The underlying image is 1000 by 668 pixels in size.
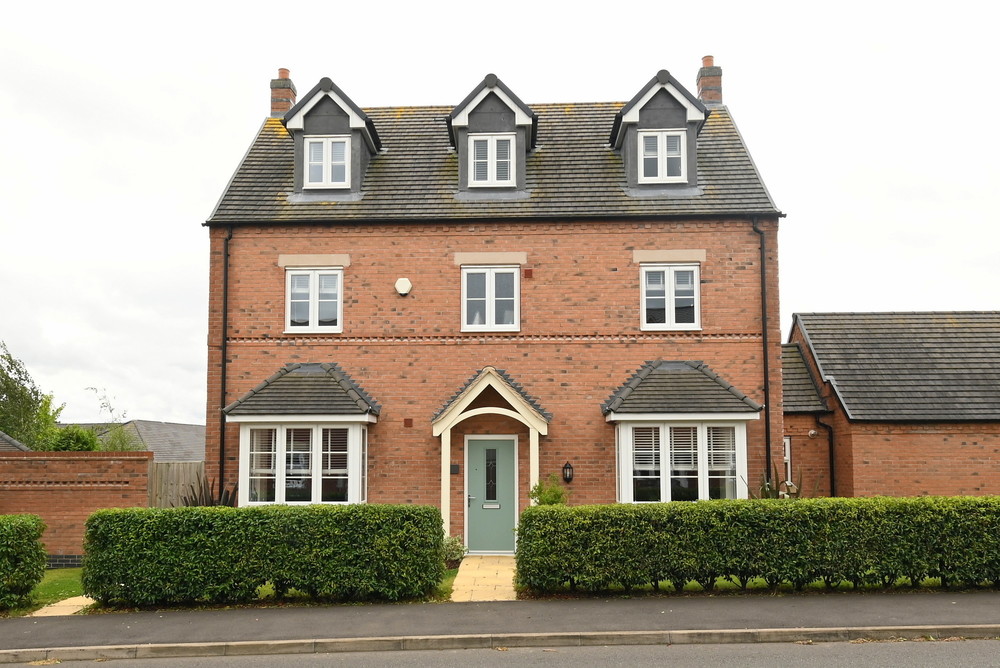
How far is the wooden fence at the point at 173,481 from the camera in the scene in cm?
1698

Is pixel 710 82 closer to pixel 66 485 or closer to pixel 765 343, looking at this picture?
pixel 765 343

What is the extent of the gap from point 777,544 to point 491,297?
7581 mm

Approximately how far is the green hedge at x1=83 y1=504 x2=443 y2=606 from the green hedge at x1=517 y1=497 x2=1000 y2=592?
2054 mm

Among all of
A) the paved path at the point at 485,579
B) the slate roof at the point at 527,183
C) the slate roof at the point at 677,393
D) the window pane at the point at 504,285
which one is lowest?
the paved path at the point at 485,579

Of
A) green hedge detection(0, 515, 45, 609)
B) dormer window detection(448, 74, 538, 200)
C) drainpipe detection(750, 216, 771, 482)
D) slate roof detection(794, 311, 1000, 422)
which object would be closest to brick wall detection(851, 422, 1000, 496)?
slate roof detection(794, 311, 1000, 422)

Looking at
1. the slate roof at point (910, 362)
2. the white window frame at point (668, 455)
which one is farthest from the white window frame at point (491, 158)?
the slate roof at point (910, 362)

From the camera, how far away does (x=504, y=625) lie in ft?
33.8

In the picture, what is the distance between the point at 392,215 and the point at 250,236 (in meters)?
2.88

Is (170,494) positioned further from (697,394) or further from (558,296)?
(697,394)

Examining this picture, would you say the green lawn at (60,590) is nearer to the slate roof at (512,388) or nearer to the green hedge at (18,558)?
the green hedge at (18,558)

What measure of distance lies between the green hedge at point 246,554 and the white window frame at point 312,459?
13.7ft

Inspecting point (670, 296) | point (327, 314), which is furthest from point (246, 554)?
point (670, 296)

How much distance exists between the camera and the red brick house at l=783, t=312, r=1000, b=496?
679 inches

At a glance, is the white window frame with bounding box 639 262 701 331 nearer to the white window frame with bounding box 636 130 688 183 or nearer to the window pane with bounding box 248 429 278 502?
the white window frame with bounding box 636 130 688 183
